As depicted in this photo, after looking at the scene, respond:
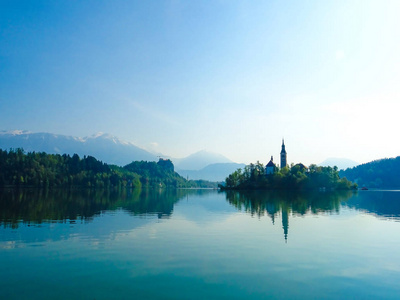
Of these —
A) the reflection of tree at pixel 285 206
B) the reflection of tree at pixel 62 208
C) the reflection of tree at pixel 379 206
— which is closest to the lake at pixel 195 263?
the reflection of tree at pixel 285 206

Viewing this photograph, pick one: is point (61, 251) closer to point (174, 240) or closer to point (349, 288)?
point (174, 240)

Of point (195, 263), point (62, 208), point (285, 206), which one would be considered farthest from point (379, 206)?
point (62, 208)

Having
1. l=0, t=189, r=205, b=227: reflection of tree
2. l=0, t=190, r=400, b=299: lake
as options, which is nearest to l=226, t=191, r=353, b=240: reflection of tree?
l=0, t=190, r=400, b=299: lake

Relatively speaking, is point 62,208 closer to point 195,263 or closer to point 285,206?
point 195,263

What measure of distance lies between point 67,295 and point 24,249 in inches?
509

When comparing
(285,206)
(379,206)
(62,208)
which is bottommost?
(379,206)

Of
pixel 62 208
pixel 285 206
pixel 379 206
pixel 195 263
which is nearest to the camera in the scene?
pixel 195 263

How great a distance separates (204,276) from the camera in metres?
19.0

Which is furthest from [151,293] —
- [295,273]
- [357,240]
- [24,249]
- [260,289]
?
[357,240]

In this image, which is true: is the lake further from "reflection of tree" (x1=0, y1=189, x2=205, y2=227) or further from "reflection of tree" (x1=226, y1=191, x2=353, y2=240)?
"reflection of tree" (x1=0, y1=189, x2=205, y2=227)

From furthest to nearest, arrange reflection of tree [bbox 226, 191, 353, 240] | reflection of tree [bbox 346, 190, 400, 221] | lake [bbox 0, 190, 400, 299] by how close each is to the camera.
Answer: reflection of tree [bbox 346, 190, 400, 221] → reflection of tree [bbox 226, 191, 353, 240] → lake [bbox 0, 190, 400, 299]

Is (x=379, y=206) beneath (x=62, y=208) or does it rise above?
beneath

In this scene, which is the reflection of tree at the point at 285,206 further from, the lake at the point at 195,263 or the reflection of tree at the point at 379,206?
the lake at the point at 195,263

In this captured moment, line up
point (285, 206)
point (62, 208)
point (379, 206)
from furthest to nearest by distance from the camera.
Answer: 1. point (379, 206)
2. point (285, 206)
3. point (62, 208)
